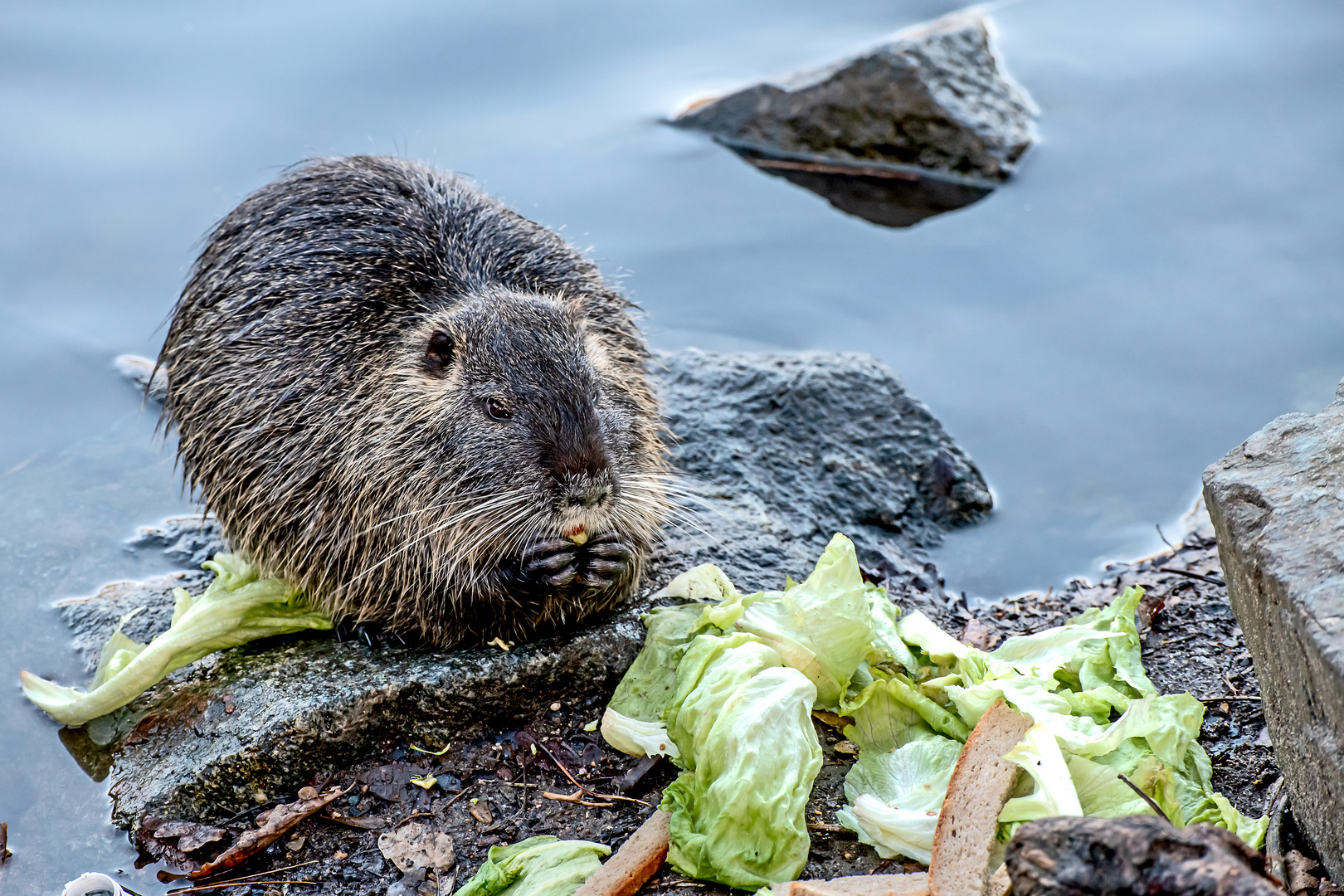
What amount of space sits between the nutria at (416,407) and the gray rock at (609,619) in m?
0.23

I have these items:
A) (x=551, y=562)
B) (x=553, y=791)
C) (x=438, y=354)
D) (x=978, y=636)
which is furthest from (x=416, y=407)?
(x=978, y=636)

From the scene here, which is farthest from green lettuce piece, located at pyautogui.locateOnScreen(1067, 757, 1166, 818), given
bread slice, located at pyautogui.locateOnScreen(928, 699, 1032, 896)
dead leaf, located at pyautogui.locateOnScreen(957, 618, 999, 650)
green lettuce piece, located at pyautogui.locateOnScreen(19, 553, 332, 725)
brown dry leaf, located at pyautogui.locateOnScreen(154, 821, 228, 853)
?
green lettuce piece, located at pyautogui.locateOnScreen(19, 553, 332, 725)

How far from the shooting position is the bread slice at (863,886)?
9.83 feet

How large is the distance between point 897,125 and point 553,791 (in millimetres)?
5752

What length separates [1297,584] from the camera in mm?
2771

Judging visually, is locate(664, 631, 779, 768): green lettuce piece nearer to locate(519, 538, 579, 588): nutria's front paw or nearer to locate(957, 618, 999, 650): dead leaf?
locate(519, 538, 579, 588): nutria's front paw

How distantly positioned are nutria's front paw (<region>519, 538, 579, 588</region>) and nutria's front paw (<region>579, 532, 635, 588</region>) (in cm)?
4

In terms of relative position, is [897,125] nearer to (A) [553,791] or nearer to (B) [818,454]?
(B) [818,454]

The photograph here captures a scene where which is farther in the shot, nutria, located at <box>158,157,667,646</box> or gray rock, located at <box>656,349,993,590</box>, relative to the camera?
gray rock, located at <box>656,349,993,590</box>

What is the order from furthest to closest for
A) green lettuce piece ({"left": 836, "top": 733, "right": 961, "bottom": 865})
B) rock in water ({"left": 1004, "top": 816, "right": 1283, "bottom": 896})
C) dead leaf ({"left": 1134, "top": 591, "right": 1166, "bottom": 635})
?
1. dead leaf ({"left": 1134, "top": 591, "right": 1166, "bottom": 635})
2. green lettuce piece ({"left": 836, "top": 733, "right": 961, "bottom": 865})
3. rock in water ({"left": 1004, "top": 816, "right": 1283, "bottom": 896})

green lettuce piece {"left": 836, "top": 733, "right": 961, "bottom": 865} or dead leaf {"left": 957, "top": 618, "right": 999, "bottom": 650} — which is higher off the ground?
green lettuce piece {"left": 836, "top": 733, "right": 961, "bottom": 865}

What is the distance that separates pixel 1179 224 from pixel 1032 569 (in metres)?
3.25

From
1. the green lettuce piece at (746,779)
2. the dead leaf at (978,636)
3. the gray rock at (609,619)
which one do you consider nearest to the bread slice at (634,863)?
the green lettuce piece at (746,779)

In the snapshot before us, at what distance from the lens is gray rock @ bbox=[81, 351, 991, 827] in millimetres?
4031
